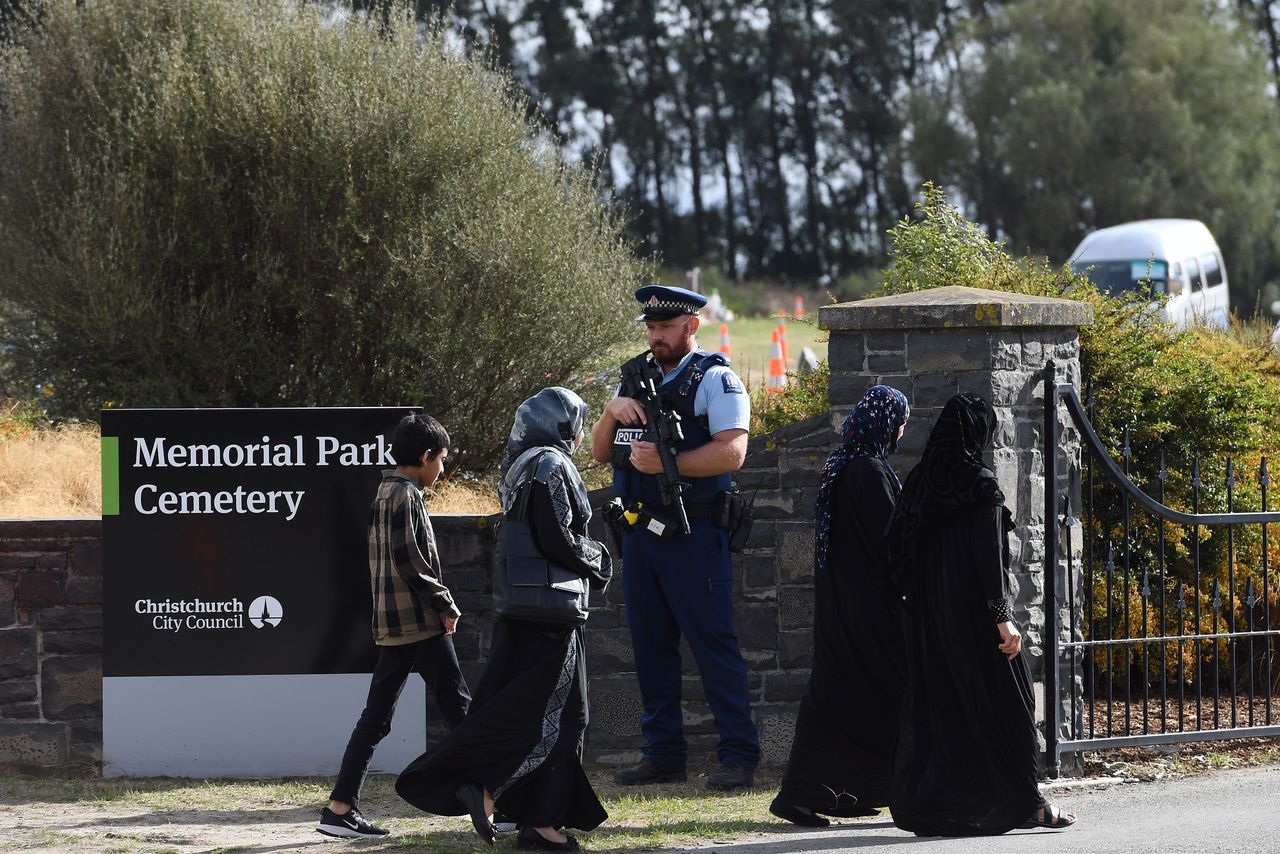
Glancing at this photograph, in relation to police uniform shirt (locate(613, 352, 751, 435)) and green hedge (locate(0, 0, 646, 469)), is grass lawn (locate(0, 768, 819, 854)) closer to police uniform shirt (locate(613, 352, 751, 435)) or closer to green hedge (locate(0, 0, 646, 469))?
police uniform shirt (locate(613, 352, 751, 435))

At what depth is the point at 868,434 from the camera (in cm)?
562

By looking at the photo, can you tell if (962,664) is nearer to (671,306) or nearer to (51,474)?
(671,306)

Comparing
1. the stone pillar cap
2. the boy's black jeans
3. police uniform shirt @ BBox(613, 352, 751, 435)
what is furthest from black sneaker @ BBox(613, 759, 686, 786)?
the stone pillar cap

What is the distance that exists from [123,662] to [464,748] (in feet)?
6.84

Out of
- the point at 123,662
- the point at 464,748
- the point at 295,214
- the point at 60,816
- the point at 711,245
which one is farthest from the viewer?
the point at 711,245

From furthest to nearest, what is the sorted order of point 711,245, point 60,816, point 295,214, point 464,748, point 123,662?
1. point 711,245
2. point 295,214
3. point 123,662
4. point 60,816
5. point 464,748

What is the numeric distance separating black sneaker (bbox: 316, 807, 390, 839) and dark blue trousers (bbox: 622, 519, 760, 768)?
1312 mm

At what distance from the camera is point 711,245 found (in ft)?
176

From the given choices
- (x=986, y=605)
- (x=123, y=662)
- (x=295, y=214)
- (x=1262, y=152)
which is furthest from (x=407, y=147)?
(x=1262, y=152)

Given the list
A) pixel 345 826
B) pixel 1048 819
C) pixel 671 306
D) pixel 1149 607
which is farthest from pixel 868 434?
pixel 1149 607

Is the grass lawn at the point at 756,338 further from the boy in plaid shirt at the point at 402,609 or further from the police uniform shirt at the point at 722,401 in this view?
the boy in plaid shirt at the point at 402,609

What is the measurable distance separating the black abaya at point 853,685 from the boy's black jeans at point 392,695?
1.29m

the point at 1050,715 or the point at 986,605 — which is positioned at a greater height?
the point at 986,605

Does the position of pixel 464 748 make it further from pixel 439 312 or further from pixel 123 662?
pixel 439 312
